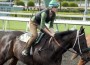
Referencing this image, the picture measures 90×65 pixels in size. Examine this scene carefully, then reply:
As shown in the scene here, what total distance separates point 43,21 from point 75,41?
0.92m

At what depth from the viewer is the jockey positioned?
816 cm

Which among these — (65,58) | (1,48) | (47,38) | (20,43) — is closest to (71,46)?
(47,38)

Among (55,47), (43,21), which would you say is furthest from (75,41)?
(43,21)

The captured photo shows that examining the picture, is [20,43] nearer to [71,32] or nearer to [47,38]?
[47,38]

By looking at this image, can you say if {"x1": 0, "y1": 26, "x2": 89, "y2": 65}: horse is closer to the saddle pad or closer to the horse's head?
the horse's head

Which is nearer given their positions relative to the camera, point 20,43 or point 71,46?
point 71,46

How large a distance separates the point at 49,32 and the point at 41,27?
23 cm

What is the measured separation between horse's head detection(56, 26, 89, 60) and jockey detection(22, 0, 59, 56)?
336 mm

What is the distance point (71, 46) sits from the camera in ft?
27.0

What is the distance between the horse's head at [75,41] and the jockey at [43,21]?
1.10 ft

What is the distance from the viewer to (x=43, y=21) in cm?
816

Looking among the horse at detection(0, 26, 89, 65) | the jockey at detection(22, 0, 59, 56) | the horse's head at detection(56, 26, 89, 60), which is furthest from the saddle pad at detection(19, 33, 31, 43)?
the horse's head at detection(56, 26, 89, 60)

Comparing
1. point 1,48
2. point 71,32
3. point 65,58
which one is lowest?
point 65,58

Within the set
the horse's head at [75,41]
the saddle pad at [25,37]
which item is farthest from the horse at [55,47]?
the saddle pad at [25,37]
